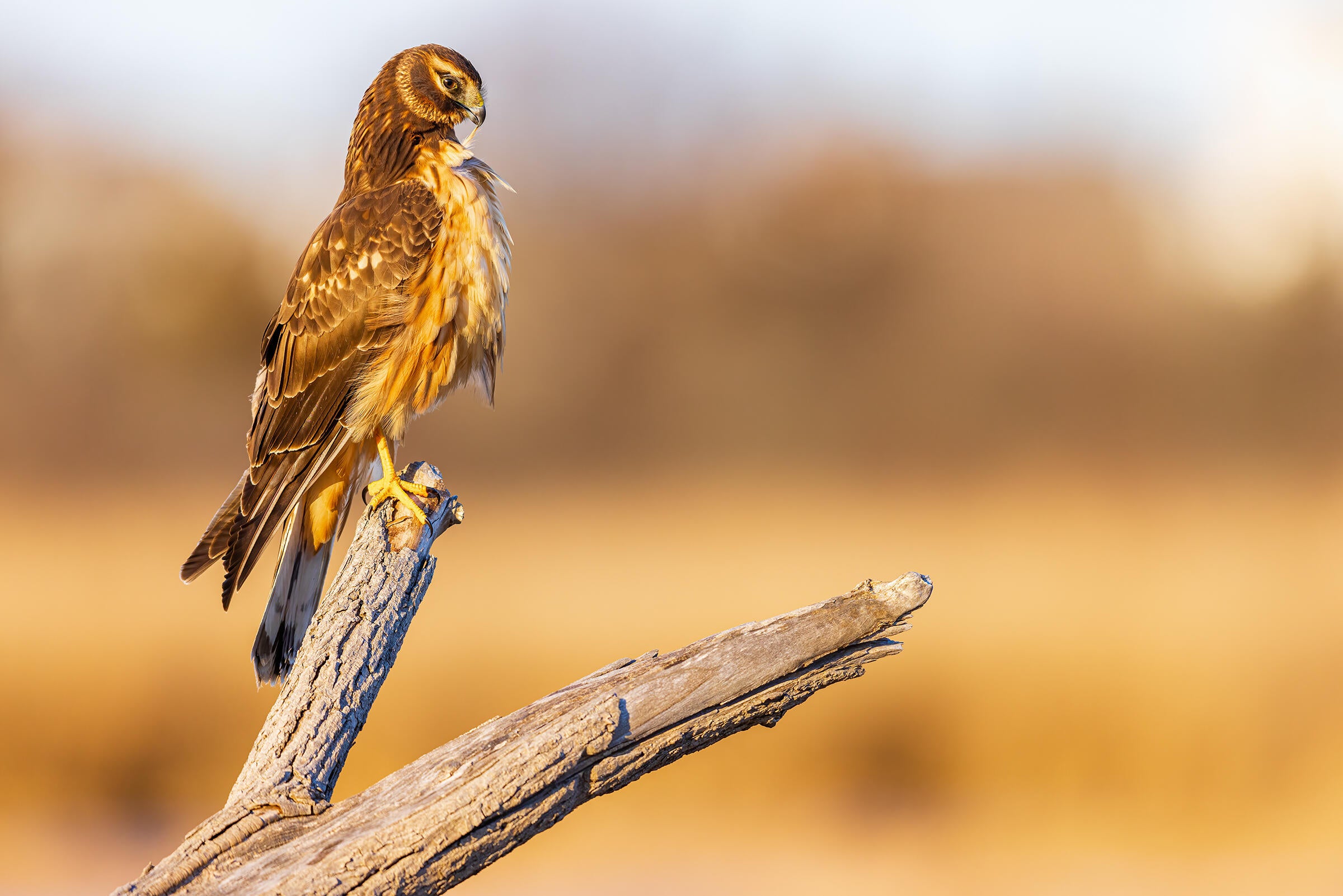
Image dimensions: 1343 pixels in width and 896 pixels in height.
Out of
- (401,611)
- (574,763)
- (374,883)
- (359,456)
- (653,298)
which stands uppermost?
(653,298)

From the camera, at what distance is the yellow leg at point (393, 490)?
3.35 meters

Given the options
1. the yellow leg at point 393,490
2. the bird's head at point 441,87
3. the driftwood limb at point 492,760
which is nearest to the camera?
the driftwood limb at point 492,760

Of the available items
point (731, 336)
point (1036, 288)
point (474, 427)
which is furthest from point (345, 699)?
point (1036, 288)

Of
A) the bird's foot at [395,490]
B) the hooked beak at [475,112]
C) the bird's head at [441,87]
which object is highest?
the bird's head at [441,87]

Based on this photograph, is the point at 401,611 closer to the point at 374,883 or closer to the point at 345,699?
the point at 345,699

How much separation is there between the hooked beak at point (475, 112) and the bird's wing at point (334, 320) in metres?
0.36

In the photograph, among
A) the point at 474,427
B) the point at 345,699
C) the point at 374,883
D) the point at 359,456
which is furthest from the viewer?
the point at 474,427

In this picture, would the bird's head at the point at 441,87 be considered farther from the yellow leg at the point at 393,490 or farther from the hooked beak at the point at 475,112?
the yellow leg at the point at 393,490

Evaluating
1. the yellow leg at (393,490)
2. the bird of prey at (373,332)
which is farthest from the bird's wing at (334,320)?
the yellow leg at (393,490)

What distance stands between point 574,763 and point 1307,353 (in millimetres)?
13116

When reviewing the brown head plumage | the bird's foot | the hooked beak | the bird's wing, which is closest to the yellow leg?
the bird's foot

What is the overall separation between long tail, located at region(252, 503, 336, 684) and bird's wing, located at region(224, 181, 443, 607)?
0.84ft

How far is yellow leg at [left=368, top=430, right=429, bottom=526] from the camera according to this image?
335 cm

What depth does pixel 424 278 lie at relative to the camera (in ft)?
12.0
